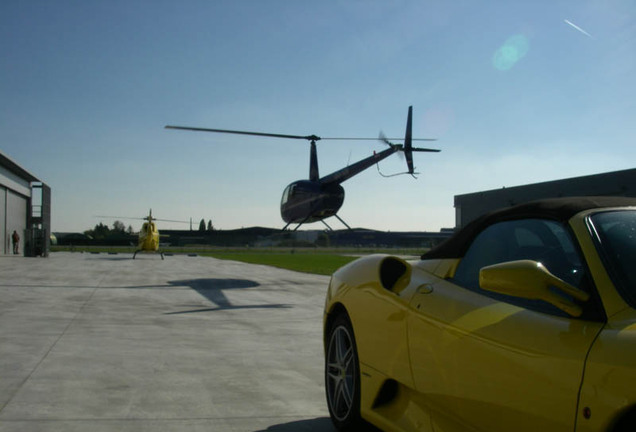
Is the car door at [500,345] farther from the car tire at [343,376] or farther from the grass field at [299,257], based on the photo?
the grass field at [299,257]

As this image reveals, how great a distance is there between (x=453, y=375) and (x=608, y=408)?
34.2 inches

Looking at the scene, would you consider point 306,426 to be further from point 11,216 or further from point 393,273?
point 11,216

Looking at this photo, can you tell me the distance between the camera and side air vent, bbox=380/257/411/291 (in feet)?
11.6

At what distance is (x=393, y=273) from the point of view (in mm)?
3740

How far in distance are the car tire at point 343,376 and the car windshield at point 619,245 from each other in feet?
5.84

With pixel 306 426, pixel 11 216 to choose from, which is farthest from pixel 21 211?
pixel 306 426

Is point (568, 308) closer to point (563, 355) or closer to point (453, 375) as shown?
point (563, 355)

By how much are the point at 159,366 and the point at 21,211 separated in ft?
162

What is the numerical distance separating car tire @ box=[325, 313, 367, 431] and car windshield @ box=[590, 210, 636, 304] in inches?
70.0

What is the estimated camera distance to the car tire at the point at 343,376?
3.76 metres

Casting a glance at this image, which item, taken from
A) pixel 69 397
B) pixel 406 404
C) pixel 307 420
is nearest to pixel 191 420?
pixel 307 420

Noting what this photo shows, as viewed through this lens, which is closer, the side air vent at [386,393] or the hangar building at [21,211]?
the side air vent at [386,393]

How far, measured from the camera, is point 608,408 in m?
1.84

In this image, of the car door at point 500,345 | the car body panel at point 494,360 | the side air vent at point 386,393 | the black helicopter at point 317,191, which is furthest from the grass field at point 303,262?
the car body panel at point 494,360
